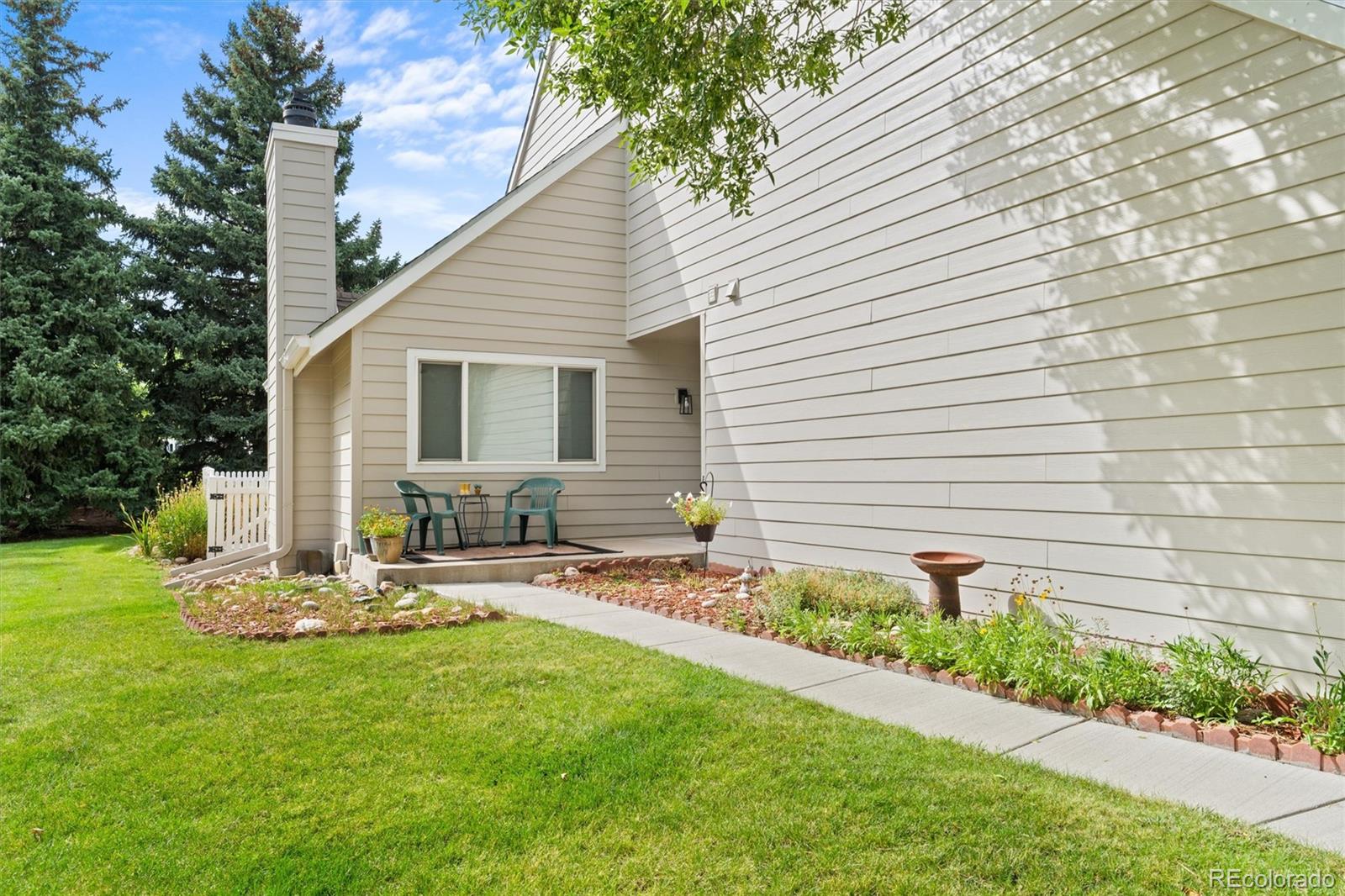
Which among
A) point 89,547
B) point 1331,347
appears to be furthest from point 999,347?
point 89,547

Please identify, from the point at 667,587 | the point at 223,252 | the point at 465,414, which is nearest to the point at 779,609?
the point at 667,587

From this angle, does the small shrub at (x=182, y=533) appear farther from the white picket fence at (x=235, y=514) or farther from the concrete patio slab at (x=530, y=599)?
the concrete patio slab at (x=530, y=599)

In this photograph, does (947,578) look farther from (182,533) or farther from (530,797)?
(182,533)

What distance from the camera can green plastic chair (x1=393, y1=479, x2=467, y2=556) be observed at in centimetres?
819

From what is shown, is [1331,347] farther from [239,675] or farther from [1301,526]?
[239,675]

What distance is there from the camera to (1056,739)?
3215mm

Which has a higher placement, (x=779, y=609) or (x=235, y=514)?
(x=235, y=514)

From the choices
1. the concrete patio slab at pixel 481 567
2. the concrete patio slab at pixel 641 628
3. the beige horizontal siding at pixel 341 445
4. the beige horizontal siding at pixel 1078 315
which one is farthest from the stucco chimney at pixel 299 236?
the beige horizontal siding at pixel 1078 315

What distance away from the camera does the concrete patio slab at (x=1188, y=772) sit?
2.62 meters

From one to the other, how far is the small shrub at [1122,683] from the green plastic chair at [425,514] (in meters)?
6.25

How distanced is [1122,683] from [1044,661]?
0.33 meters

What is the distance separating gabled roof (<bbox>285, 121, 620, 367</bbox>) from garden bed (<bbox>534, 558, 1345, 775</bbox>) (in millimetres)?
4519

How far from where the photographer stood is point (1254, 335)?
12.4 ft

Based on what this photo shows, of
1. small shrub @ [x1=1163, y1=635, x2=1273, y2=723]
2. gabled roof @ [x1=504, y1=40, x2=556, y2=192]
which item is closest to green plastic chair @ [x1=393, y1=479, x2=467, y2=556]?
small shrub @ [x1=1163, y1=635, x2=1273, y2=723]
